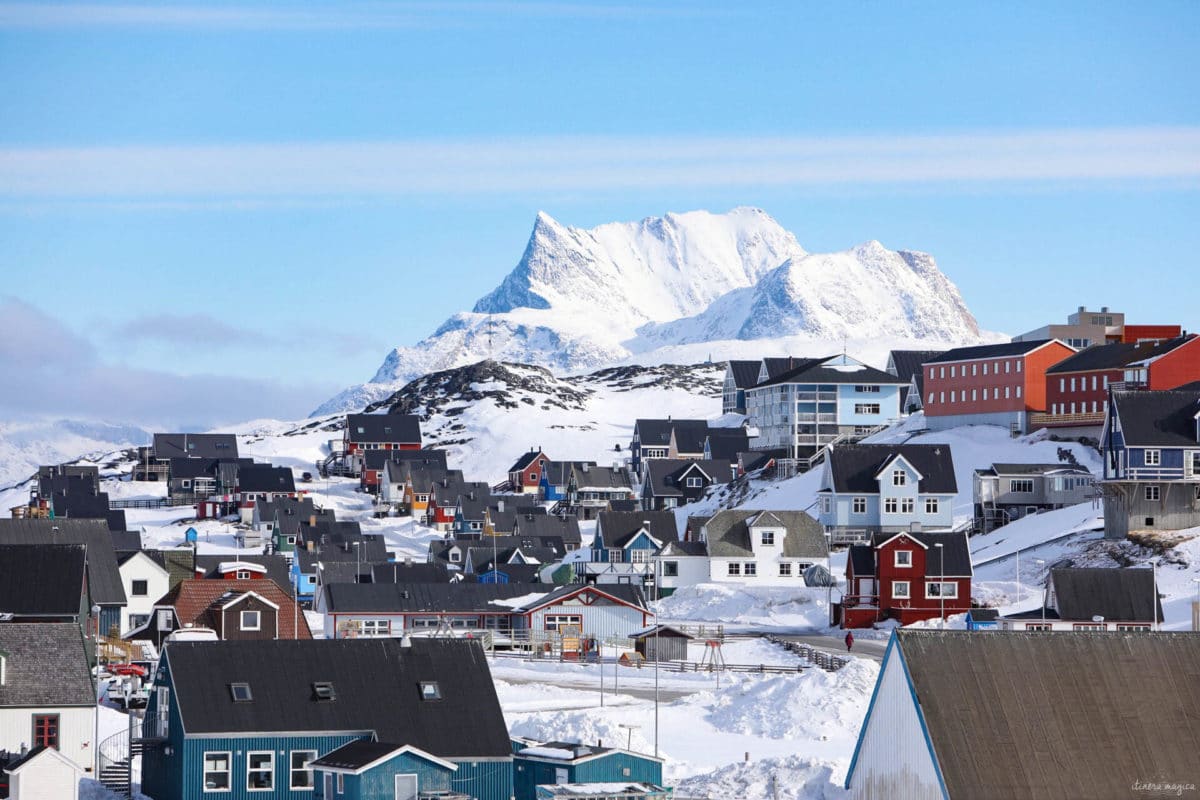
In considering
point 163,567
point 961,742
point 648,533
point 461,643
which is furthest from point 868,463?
point 961,742

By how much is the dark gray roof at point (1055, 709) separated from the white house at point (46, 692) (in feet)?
73.4

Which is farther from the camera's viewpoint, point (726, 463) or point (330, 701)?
point (726, 463)

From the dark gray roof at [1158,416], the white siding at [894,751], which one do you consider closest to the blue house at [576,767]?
the white siding at [894,751]

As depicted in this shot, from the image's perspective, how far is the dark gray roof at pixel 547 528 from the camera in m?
131

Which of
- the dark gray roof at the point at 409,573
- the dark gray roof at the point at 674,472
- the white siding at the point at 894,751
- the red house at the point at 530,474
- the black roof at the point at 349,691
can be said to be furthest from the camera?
the red house at the point at 530,474

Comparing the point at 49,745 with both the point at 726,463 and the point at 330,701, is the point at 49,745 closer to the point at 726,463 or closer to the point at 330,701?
the point at 330,701

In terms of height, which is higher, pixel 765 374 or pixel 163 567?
pixel 765 374

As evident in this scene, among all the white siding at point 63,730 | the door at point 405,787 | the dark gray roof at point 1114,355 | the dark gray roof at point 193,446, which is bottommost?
the door at point 405,787

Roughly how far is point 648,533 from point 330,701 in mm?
63860

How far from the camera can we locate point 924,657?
4022cm

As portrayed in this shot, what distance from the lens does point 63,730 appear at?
165 ft

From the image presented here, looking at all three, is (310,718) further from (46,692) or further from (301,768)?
(46,692)

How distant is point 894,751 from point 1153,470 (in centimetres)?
5620

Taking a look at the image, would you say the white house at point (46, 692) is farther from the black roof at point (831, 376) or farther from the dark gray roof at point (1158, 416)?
the black roof at point (831, 376)
